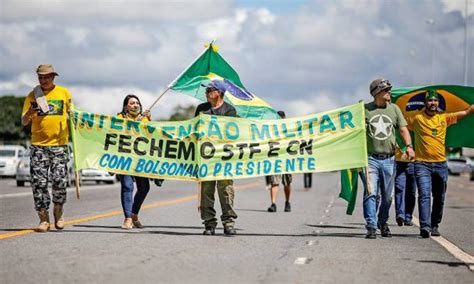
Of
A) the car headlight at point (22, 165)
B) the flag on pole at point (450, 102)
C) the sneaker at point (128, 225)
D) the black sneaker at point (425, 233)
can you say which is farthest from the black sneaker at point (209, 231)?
the car headlight at point (22, 165)

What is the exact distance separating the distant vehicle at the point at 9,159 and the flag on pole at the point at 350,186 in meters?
34.6

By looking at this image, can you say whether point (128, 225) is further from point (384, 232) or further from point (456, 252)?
point (456, 252)

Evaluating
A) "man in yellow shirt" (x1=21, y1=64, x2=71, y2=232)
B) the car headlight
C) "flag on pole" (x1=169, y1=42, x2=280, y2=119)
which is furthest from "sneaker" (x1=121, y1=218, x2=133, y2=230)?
the car headlight

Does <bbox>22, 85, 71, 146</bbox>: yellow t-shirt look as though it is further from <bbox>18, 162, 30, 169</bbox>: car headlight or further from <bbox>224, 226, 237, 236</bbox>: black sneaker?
<bbox>18, 162, 30, 169</bbox>: car headlight

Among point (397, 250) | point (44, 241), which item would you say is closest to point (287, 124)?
point (397, 250)

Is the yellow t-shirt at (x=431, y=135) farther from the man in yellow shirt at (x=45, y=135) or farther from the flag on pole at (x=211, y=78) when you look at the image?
the man in yellow shirt at (x=45, y=135)

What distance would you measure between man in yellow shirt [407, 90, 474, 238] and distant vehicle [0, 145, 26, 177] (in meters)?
36.2

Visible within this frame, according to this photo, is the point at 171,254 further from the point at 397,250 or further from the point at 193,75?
the point at 193,75

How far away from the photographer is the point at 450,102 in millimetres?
15680

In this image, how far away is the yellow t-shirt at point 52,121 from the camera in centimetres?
1362

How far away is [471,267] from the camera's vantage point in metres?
10.3

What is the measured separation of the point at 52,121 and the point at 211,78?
9.24 feet

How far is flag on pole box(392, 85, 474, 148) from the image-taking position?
50.2ft

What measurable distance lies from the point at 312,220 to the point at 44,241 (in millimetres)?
6481
